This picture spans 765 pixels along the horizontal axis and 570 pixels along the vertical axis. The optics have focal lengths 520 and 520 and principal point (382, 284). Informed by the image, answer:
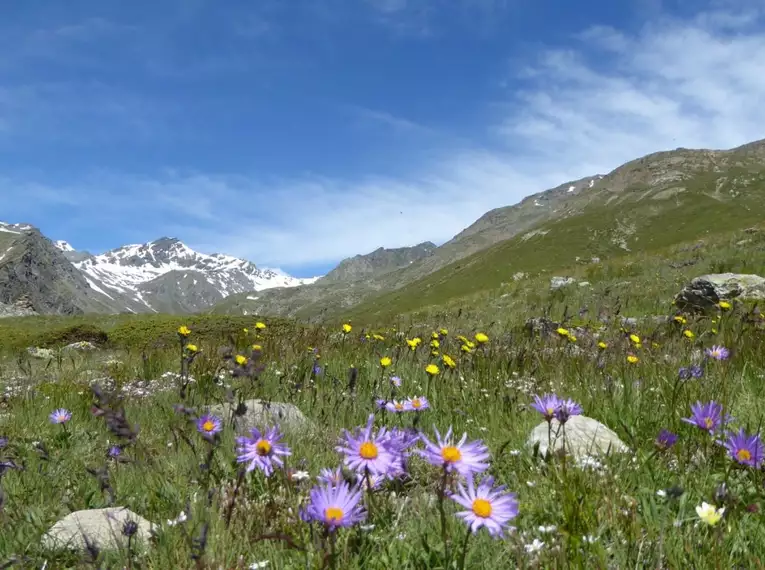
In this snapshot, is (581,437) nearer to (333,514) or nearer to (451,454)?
(451,454)

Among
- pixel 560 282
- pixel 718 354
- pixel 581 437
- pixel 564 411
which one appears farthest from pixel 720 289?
pixel 564 411

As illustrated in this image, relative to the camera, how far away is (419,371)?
6137mm

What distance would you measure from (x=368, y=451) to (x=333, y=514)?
11.6 inches

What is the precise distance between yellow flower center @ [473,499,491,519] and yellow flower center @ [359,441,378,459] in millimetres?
390

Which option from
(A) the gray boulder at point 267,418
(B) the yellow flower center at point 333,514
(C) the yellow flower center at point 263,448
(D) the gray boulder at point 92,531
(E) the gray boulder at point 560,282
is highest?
(E) the gray boulder at point 560,282

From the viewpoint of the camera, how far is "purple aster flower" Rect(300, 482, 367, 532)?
1.61 metres

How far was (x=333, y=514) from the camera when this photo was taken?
1643 mm

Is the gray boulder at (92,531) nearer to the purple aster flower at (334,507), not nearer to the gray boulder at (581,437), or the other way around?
the purple aster flower at (334,507)

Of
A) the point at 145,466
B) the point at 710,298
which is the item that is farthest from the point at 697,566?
the point at 710,298

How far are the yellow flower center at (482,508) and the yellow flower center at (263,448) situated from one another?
0.87 metres

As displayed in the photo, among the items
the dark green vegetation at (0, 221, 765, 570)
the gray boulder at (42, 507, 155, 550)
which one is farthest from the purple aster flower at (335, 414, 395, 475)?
the gray boulder at (42, 507, 155, 550)

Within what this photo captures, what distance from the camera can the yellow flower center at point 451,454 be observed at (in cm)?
174

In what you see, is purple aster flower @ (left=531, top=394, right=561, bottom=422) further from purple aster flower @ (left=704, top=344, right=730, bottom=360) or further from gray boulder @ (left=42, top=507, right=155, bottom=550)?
purple aster flower @ (left=704, top=344, right=730, bottom=360)

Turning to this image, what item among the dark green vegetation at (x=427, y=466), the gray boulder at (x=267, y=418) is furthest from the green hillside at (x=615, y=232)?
the gray boulder at (x=267, y=418)
